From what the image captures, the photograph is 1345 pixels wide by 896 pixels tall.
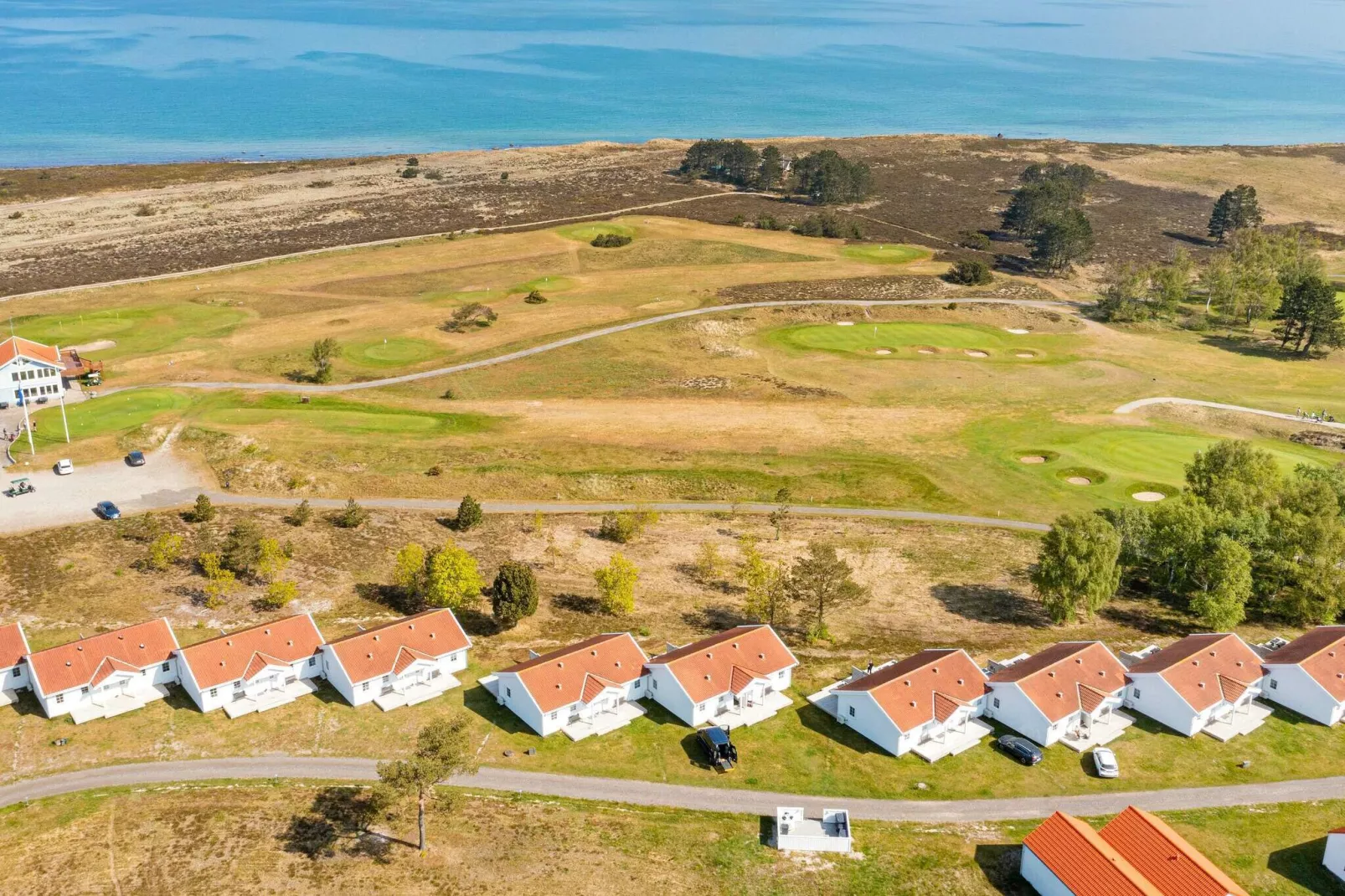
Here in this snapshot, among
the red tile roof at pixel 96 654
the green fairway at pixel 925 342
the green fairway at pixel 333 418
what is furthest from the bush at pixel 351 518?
the green fairway at pixel 925 342

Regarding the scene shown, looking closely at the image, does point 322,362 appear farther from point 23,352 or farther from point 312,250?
point 312,250

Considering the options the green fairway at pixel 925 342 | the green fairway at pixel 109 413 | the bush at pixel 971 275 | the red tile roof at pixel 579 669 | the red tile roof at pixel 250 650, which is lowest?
the red tile roof at pixel 579 669

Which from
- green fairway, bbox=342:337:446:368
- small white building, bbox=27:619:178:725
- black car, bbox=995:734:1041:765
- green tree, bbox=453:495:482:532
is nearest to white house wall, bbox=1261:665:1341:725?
black car, bbox=995:734:1041:765

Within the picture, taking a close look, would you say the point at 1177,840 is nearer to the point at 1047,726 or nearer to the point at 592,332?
the point at 1047,726

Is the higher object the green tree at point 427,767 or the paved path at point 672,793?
the green tree at point 427,767

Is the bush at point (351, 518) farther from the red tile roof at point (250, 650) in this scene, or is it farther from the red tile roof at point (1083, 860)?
the red tile roof at point (1083, 860)

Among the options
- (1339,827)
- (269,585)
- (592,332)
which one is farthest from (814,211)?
(1339,827)

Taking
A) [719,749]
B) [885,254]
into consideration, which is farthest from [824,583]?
[885,254]
